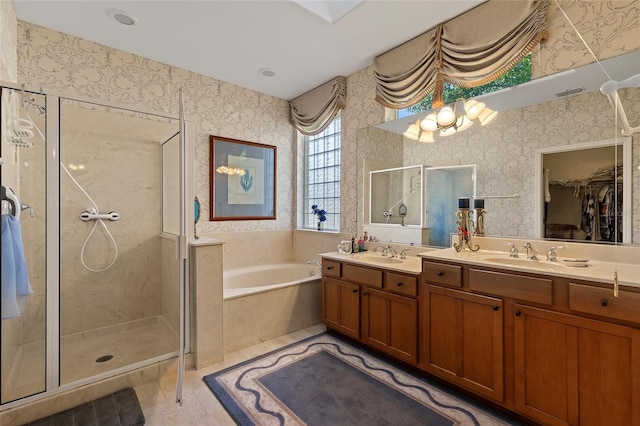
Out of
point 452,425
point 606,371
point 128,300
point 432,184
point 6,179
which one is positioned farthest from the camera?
point 128,300

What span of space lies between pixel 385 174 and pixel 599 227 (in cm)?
161

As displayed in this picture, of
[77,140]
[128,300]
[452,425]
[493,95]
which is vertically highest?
[493,95]

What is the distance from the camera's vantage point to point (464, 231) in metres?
2.19

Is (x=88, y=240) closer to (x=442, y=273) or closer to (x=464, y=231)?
(x=442, y=273)

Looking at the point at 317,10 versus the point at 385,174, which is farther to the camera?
the point at 385,174

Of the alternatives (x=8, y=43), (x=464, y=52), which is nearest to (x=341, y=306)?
(x=464, y=52)

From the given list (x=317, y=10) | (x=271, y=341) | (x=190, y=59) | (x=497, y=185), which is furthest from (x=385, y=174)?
(x=190, y=59)

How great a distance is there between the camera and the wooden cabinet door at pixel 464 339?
1648 millimetres

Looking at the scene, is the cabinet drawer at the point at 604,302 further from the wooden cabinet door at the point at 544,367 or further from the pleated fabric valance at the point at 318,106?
the pleated fabric valance at the point at 318,106

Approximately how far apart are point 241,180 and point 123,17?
5.94 feet

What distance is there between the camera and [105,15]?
224 cm

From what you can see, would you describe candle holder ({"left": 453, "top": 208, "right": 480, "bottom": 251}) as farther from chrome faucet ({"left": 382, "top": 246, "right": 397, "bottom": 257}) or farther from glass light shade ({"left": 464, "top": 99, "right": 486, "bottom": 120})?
glass light shade ({"left": 464, "top": 99, "right": 486, "bottom": 120})

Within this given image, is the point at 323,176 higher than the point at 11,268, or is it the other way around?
the point at 323,176

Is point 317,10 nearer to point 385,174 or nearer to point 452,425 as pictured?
point 385,174
